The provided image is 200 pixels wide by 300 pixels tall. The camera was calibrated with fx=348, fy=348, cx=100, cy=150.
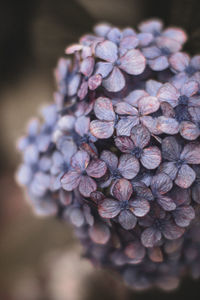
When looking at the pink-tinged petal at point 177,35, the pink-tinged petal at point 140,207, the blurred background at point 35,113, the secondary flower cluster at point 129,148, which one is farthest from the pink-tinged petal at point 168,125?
the blurred background at point 35,113

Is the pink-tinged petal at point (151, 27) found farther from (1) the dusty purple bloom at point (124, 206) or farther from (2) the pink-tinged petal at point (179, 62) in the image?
(1) the dusty purple bloom at point (124, 206)

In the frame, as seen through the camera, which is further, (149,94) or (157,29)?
A: (157,29)

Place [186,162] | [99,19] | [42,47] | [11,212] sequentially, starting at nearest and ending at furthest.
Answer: [186,162] < [99,19] < [42,47] < [11,212]

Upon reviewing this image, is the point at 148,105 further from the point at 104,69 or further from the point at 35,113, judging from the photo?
the point at 35,113

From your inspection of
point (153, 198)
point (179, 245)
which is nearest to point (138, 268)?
point (179, 245)

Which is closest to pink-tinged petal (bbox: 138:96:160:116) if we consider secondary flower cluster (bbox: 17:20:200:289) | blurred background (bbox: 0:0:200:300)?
secondary flower cluster (bbox: 17:20:200:289)

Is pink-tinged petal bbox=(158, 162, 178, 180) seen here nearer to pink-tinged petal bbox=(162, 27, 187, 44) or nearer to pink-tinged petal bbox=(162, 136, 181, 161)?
pink-tinged petal bbox=(162, 136, 181, 161)

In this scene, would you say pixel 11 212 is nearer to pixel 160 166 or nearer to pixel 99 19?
pixel 99 19
